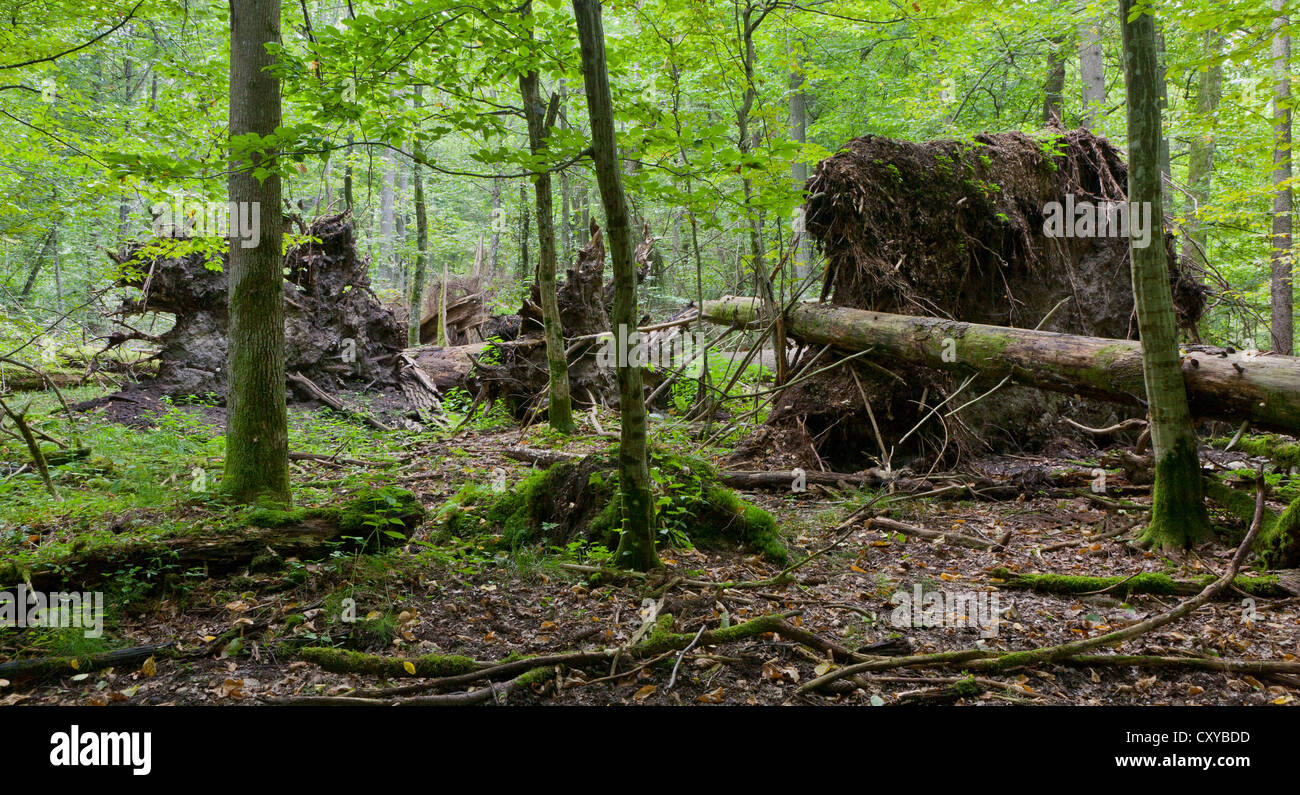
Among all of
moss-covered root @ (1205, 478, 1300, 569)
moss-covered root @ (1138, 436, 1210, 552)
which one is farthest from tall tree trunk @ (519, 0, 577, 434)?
moss-covered root @ (1205, 478, 1300, 569)

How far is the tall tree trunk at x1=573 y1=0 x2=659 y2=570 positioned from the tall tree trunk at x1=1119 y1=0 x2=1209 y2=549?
3470mm

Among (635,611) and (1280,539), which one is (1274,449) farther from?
(635,611)

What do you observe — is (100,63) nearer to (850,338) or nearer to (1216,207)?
(850,338)

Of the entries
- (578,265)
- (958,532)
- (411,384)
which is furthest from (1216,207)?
(411,384)

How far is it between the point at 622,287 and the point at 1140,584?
3.72 meters

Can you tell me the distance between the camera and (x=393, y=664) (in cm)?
333

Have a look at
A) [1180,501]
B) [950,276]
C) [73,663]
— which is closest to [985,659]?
[1180,501]

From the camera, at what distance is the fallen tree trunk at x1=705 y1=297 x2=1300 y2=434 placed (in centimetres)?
480

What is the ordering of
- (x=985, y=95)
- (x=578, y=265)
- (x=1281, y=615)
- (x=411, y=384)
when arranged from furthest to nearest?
Answer: (x=985, y=95), (x=411, y=384), (x=578, y=265), (x=1281, y=615)

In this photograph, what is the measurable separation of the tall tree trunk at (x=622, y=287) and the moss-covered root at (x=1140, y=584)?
2.46m

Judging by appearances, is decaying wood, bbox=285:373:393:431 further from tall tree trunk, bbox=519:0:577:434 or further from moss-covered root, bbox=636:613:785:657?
moss-covered root, bbox=636:613:785:657

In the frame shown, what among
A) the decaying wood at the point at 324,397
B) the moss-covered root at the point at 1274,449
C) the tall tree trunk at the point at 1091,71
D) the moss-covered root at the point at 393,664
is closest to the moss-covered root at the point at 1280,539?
the moss-covered root at the point at 1274,449
